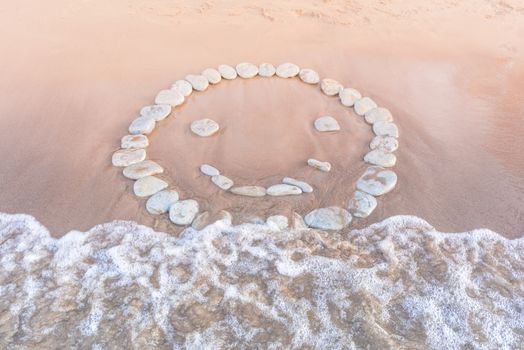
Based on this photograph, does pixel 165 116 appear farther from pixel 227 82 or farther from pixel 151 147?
pixel 227 82

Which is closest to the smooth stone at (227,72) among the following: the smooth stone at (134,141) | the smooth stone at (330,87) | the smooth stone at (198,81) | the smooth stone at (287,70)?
the smooth stone at (198,81)

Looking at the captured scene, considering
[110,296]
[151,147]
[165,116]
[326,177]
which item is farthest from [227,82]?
[110,296]

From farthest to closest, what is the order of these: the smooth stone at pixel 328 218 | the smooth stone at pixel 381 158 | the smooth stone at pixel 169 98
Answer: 1. the smooth stone at pixel 169 98
2. the smooth stone at pixel 381 158
3. the smooth stone at pixel 328 218

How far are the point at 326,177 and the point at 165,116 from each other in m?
1.64

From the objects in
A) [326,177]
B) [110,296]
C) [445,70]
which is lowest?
[110,296]

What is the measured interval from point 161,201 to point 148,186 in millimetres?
197

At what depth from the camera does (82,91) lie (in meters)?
4.10

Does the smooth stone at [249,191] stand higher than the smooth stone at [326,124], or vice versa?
the smooth stone at [326,124]

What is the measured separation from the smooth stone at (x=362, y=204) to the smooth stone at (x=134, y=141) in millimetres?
1817

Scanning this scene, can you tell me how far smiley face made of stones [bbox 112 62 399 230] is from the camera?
9.79 ft

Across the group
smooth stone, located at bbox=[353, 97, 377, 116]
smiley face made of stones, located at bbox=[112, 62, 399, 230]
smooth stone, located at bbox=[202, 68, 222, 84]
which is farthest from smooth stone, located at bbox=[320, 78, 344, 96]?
smooth stone, located at bbox=[202, 68, 222, 84]

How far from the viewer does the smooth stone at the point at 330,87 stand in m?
4.22

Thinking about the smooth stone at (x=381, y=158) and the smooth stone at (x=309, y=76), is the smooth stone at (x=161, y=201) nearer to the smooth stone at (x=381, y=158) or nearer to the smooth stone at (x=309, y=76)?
the smooth stone at (x=381, y=158)

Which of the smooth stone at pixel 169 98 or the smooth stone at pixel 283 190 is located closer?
the smooth stone at pixel 283 190
